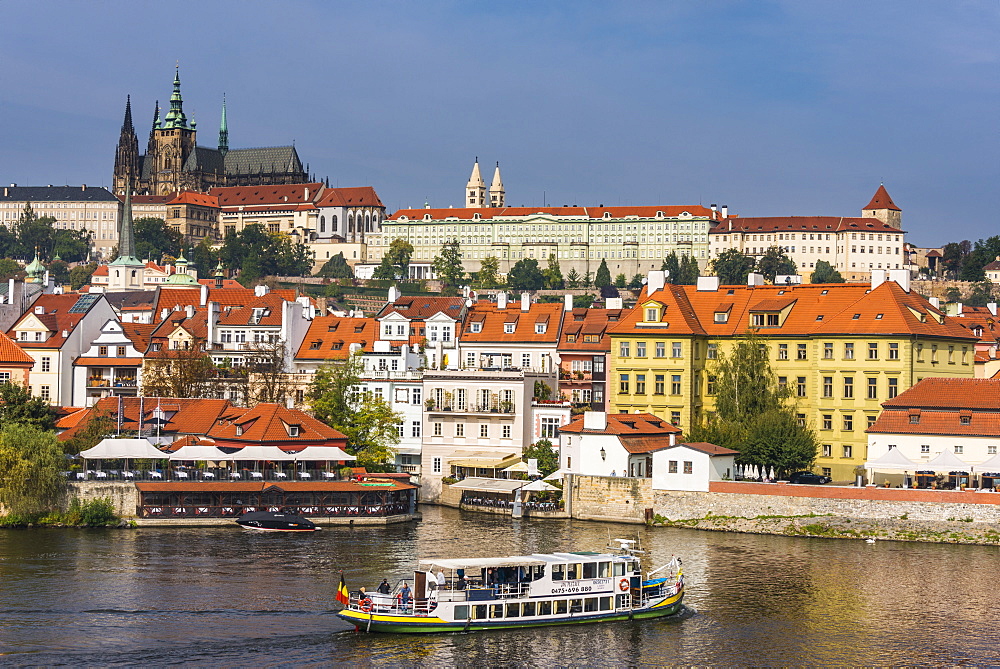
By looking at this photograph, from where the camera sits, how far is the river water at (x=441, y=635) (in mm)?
43875

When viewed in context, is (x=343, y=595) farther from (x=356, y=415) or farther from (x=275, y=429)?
(x=356, y=415)

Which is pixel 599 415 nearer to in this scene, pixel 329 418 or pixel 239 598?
pixel 329 418

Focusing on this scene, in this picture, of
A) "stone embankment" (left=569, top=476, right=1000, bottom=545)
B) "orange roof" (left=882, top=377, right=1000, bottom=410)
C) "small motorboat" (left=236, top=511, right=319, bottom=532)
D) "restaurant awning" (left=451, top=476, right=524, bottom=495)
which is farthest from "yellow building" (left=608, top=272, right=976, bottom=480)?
"small motorboat" (left=236, top=511, right=319, bottom=532)

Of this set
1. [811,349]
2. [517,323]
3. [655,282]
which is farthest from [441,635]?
[517,323]

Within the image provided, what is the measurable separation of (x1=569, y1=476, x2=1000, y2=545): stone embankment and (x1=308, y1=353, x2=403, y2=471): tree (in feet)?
38.7

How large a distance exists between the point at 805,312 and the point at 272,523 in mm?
30799

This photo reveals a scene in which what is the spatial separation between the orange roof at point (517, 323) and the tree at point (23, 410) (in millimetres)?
24370

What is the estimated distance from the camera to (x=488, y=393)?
261 ft

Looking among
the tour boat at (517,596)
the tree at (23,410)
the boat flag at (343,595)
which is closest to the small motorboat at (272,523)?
the tree at (23,410)

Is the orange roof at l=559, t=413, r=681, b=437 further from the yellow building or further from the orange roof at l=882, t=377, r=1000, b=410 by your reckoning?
the orange roof at l=882, t=377, r=1000, b=410

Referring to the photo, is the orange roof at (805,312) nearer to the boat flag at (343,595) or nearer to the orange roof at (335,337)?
the orange roof at (335,337)

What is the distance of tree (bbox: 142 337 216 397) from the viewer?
87.6 metres

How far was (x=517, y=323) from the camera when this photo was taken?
295 feet

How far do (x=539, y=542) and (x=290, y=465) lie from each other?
15.8 metres
